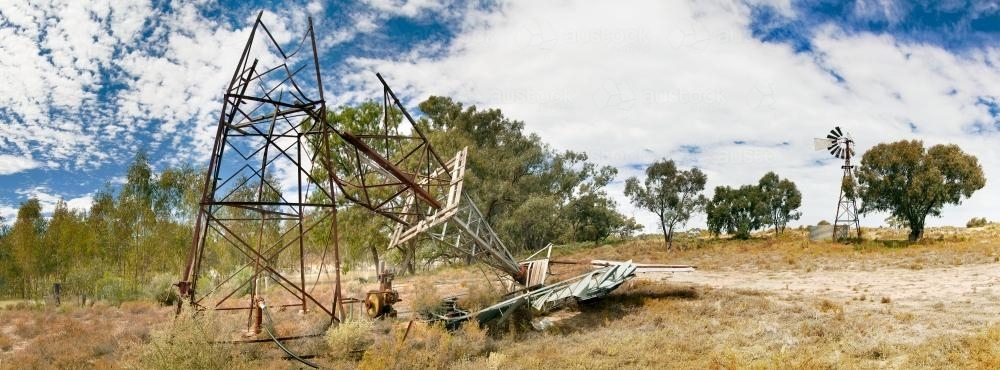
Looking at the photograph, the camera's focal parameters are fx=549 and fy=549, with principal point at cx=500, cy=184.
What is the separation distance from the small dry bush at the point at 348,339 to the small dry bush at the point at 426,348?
335mm

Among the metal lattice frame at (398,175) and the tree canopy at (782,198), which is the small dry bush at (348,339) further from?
the tree canopy at (782,198)

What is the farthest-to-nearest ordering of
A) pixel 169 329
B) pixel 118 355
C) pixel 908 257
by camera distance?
pixel 908 257, pixel 118 355, pixel 169 329

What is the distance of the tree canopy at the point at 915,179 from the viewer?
4016 cm

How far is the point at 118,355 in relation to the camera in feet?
46.7

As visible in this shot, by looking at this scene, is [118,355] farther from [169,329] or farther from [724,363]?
[724,363]

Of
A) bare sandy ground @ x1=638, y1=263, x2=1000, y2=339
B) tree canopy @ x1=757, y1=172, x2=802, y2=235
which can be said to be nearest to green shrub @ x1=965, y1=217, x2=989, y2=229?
A: tree canopy @ x1=757, y1=172, x2=802, y2=235

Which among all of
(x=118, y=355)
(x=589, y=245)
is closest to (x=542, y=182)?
(x=589, y=245)

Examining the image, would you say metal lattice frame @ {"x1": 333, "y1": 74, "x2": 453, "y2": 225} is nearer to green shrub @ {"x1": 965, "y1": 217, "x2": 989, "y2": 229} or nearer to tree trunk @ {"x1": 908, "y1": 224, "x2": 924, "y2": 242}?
tree trunk @ {"x1": 908, "y1": 224, "x2": 924, "y2": 242}

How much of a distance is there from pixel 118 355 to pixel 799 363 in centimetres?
1608

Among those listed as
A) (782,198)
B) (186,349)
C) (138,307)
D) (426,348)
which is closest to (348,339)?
(426,348)

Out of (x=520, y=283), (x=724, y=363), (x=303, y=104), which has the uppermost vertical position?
(x=303, y=104)

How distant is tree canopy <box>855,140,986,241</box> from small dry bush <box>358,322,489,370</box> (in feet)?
134

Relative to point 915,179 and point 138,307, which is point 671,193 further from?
point 138,307

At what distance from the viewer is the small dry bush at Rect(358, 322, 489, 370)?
11.7m
